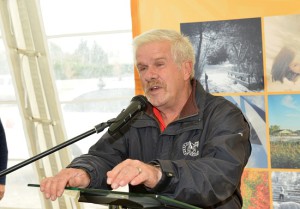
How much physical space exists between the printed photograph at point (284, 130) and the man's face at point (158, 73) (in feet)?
3.81

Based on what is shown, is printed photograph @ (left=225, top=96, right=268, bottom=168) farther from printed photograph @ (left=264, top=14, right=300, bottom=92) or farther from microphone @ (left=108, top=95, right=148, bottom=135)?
microphone @ (left=108, top=95, right=148, bottom=135)

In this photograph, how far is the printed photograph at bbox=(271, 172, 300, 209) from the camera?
10.6ft

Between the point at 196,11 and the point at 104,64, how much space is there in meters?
1.18

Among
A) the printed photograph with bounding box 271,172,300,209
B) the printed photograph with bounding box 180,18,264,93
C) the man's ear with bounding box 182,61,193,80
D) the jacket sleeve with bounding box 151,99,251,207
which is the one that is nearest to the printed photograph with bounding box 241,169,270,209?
the printed photograph with bounding box 271,172,300,209

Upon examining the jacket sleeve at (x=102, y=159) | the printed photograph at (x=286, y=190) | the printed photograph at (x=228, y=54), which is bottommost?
the printed photograph at (x=286, y=190)

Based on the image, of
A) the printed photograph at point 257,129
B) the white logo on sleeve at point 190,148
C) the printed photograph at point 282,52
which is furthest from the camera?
the printed photograph at point 257,129

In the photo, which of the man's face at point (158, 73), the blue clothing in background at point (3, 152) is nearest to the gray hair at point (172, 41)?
the man's face at point (158, 73)

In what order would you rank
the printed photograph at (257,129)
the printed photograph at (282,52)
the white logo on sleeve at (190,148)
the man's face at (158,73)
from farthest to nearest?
the printed photograph at (257,129) < the printed photograph at (282,52) < the man's face at (158,73) < the white logo on sleeve at (190,148)

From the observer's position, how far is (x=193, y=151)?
2.08m

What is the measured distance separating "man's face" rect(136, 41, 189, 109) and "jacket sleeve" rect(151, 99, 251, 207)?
0.83 feet

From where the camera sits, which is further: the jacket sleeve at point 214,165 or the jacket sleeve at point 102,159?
the jacket sleeve at point 102,159

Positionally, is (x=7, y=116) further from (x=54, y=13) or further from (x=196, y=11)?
(x=196, y=11)

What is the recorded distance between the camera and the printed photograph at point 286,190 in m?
3.25

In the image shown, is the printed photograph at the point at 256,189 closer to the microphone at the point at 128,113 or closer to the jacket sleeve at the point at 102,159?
the jacket sleeve at the point at 102,159
